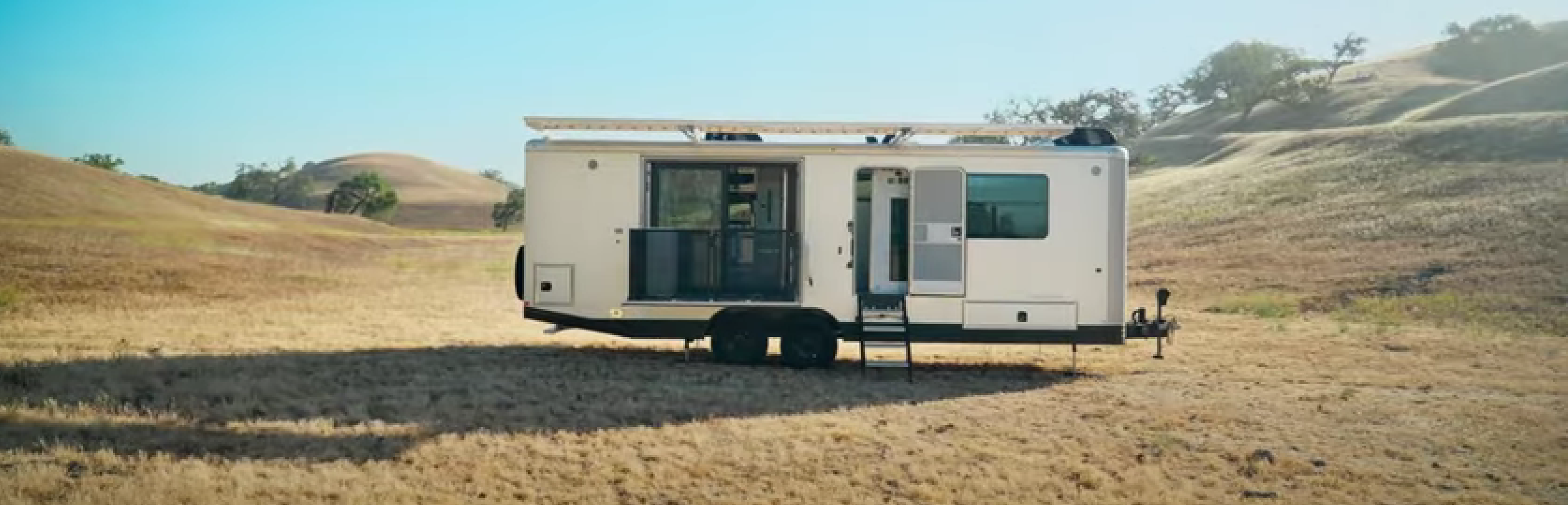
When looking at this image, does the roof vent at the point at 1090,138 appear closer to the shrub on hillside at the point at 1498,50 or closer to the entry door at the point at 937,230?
the entry door at the point at 937,230

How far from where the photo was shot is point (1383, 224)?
2895cm

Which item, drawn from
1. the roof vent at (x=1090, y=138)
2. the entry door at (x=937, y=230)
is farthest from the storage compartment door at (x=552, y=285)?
the roof vent at (x=1090, y=138)

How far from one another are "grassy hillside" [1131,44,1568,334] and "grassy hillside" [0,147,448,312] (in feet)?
71.6

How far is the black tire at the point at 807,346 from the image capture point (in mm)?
12547

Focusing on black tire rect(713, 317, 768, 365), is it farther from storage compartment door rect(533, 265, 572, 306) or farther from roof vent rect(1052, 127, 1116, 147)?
roof vent rect(1052, 127, 1116, 147)

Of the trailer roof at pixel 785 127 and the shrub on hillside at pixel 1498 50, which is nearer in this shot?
the trailer roof at pixel 785 127

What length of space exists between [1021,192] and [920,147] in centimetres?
134

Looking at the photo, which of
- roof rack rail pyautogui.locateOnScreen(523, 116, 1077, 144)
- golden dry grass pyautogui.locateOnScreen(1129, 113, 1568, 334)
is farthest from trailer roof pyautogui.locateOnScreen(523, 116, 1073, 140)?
golden dry grass pyautogui.locateOnScreen(1129, 113, 1568, 334)

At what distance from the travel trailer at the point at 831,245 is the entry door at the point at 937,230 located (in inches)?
0.7

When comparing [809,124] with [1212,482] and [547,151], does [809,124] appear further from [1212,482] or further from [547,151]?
[1212,482]

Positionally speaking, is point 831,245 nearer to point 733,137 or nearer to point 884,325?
point 884,325

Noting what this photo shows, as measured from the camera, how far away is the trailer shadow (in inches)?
313

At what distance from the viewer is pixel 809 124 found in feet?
41.4

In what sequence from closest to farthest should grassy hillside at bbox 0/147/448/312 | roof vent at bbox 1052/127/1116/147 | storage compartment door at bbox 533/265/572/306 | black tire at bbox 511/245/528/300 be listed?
storage compartment door at bbox 533/265/572/306
black tire at bbox 511/245/528/300
roof vent at bbox 1052/127/1116/147
grassy hillside at bbox 0/147/448/312
